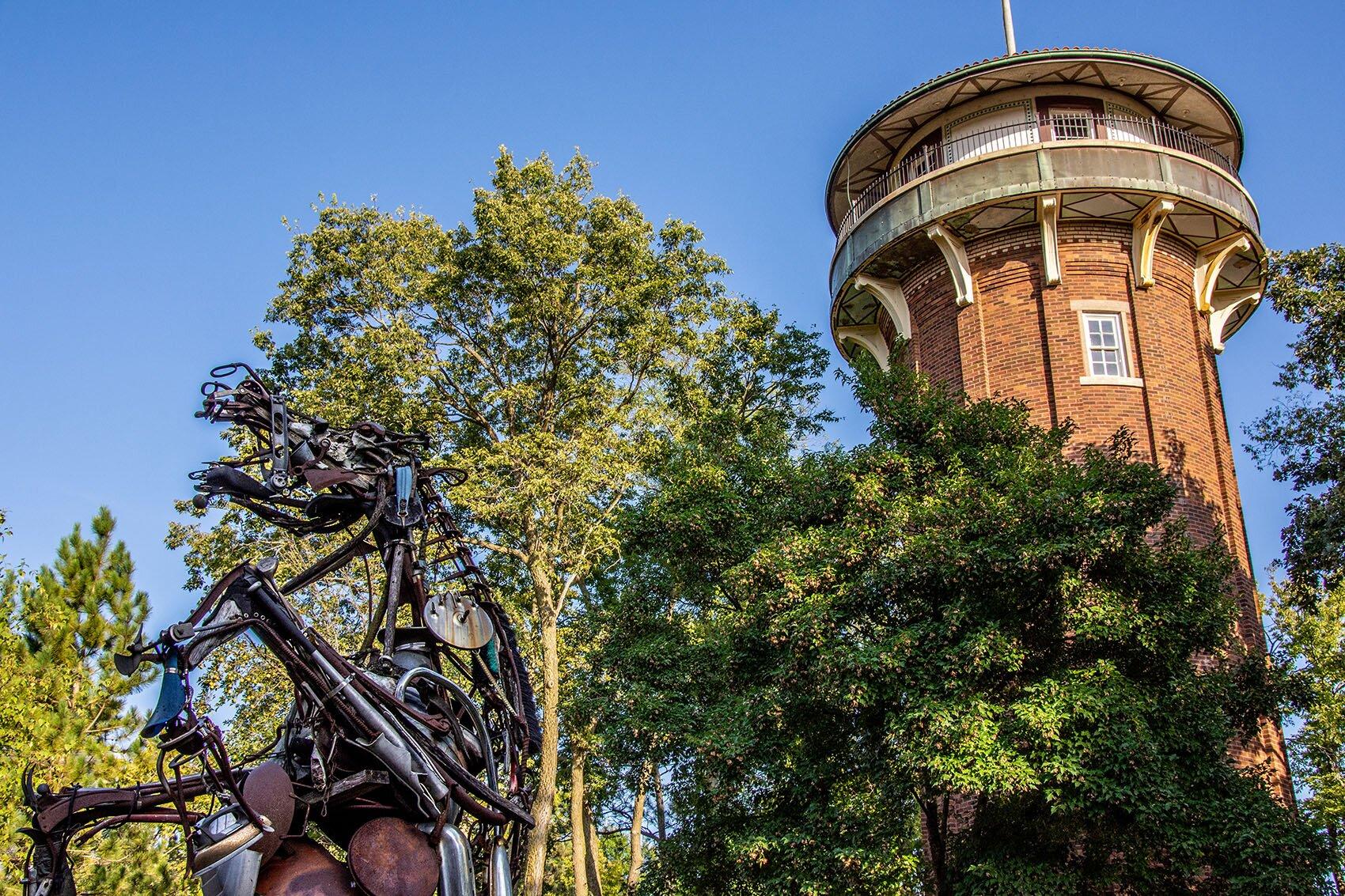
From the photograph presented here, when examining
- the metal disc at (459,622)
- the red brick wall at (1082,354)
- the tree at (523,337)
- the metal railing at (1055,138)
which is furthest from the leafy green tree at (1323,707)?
the metal disc at (459,622)

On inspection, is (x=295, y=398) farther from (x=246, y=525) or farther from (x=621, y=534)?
(x=621, y=534)

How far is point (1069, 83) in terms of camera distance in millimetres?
22734

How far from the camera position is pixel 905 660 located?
14.6m

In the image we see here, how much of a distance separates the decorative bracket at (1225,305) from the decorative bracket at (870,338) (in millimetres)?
6662

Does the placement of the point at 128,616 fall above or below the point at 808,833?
above

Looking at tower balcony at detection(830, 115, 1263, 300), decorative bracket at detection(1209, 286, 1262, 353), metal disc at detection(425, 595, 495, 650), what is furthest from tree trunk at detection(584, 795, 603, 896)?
metal disc at detection(425, 595, 495, 650)

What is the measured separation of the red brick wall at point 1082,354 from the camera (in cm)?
2080

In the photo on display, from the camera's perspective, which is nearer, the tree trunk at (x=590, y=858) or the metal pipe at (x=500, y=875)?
the metal pipe at (x=500, y=875)

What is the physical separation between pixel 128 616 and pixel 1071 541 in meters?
15.0

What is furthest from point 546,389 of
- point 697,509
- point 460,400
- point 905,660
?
point 905,660

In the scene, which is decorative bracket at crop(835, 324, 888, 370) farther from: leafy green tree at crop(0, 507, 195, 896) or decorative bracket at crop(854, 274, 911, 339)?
leafy green tree at crop(0, 507, 195, 896)

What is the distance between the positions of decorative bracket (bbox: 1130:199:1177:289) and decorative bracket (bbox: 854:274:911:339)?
174 inches

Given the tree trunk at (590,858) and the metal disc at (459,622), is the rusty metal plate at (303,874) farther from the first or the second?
the tree trunk at (590,858)

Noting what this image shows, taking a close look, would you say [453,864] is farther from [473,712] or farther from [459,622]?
[459,622]
